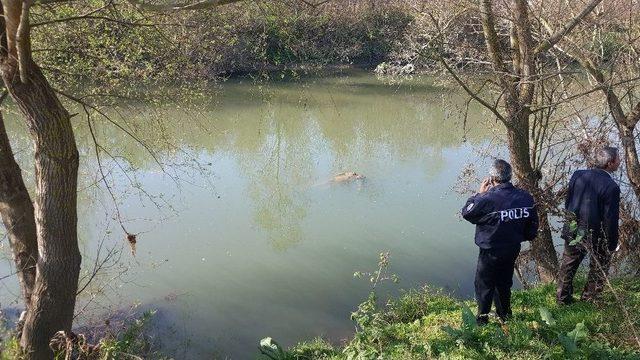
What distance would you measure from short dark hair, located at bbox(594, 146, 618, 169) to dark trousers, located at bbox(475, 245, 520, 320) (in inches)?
37.0

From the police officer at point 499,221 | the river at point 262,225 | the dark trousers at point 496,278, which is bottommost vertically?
the river at point 262,225

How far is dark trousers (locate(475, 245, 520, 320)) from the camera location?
4215 mm

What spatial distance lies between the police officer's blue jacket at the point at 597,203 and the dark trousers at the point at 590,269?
0.31 ft

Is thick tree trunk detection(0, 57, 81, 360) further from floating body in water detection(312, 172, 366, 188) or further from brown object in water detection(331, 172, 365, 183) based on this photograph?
brown object in water detection(331, 172, 365, 183)

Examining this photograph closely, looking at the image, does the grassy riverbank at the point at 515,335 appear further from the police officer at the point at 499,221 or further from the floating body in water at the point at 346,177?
the floating body in water at the point at 346,177

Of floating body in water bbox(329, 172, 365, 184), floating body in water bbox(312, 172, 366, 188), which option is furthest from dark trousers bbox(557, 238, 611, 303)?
floating body in water bbox(329, 172, 365, 184)

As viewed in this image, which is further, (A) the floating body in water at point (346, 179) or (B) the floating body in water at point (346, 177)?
(B) the floating body in water at point (346, 177)

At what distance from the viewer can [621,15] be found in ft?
20.5

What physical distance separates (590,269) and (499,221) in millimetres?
1127

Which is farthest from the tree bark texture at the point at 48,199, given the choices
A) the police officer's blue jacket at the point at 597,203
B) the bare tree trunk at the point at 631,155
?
the bare tree trunk at the point at 631,155

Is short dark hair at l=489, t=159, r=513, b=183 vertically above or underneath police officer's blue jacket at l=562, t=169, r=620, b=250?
above

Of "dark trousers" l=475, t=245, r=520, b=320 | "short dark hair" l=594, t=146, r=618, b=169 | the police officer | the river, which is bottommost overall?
the river

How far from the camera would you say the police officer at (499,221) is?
4078 mm

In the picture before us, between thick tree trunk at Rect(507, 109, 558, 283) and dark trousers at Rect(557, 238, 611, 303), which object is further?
thick tree trunk at Rect(507, 109, 558, 283)
